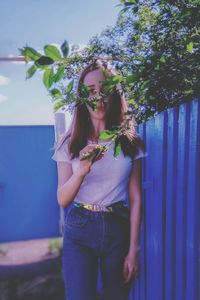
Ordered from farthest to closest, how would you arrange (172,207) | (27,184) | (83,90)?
(27,184)
(172,207)
(83,90)

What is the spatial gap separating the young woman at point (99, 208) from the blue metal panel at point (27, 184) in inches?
224

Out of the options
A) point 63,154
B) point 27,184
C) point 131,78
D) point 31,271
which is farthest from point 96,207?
point 27,184

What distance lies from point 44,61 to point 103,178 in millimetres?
1184

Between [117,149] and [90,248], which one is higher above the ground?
[117,149]

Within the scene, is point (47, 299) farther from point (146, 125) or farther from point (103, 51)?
point (103, 51)

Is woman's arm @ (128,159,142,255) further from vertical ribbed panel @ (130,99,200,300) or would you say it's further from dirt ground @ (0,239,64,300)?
dirt ground @ (0,239,64,300)

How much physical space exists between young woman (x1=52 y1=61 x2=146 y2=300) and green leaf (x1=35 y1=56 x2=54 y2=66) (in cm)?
98

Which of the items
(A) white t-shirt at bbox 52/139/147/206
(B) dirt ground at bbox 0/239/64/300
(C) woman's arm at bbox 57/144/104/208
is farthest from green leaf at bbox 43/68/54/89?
(B) dirt ground at bbox 0/239/64/300

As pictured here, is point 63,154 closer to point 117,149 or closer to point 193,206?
point 193,206

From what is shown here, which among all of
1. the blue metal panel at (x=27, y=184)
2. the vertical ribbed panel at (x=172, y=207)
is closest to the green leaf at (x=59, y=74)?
the vertical ribbed panel at (x=172, y=207)

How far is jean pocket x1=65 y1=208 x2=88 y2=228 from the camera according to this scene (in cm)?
199

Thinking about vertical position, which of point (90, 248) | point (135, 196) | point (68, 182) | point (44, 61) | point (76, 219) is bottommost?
point (90, 248)

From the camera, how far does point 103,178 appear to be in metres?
2.05

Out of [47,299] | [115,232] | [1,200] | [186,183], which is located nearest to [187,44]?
[186,183]
